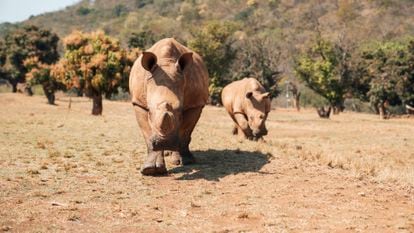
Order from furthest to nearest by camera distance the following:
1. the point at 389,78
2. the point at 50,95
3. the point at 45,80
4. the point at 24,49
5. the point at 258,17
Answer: the point at 258,17, the point at 24,49, the point at 389,78, the point at 50,95, the point at 45,80

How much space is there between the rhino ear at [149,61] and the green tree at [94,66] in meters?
24.7

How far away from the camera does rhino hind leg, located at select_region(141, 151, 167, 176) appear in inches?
422

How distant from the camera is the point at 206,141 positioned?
18.1m

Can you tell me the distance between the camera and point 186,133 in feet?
40.3

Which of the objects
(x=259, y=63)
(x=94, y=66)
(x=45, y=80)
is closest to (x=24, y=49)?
(x=45, y=80)

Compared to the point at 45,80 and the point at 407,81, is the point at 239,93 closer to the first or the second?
the point at 45,80

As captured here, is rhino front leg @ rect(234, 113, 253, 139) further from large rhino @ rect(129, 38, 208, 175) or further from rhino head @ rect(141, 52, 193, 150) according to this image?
rhino head @ rect(141, 52, 193, 150)

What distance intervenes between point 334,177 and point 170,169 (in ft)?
12.0

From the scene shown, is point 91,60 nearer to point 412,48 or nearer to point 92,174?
point 92,174

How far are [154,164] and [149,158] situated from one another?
0.54 ft

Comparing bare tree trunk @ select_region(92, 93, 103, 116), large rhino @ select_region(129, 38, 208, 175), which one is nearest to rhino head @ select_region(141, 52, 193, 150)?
large rhino @ select_region(129, 38, 208, 175)

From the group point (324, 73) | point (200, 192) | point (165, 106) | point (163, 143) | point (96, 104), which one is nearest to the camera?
point (200, 192)

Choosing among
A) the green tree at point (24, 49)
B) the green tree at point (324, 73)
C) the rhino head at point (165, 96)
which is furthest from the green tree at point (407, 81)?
the rhino head at point (165, 96)

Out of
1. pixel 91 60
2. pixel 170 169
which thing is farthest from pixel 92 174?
pixel 91 60
